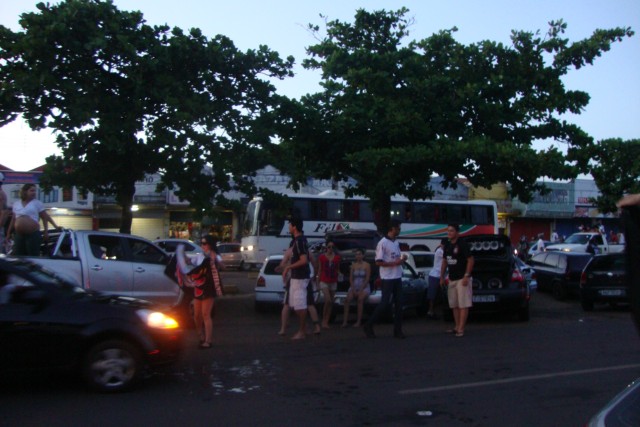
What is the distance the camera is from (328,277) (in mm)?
13062

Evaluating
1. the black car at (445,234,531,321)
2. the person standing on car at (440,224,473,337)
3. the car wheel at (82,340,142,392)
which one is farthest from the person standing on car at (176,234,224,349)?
the black car at (445,234,531,321)

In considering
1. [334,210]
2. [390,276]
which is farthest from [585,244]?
[390,276]

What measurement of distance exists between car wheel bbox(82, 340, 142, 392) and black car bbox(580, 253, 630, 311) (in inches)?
453

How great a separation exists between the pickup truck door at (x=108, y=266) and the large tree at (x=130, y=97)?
2.10 meters

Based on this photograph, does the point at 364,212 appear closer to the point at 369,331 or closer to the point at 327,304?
the point at 327,304

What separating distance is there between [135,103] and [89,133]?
1.14 metres

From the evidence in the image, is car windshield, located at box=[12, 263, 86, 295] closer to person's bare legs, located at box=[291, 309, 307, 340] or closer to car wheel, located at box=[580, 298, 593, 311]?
person's bare legs, located at box=[291, 309, 307, 340]

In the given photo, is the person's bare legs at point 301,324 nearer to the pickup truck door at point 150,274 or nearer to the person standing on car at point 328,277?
the person standing on car at point 328,277

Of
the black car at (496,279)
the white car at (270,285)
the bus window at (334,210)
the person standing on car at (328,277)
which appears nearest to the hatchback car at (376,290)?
the person standing on car at (328,277)

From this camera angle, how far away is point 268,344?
35.1ft

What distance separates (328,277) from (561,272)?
29.6ft

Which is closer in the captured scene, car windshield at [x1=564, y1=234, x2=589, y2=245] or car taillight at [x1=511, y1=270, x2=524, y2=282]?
car taillight at [x1=511, y1=270, x2=524, y2=282]

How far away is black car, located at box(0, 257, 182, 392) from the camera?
22.4 feet

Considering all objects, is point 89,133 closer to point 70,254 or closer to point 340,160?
point 70,254
